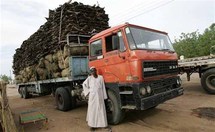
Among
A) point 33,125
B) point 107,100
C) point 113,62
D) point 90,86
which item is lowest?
point 33,125

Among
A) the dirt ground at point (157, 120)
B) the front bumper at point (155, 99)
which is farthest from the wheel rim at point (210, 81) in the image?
the front bumper at point (155, 99)

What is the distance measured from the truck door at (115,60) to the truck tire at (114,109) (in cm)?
44

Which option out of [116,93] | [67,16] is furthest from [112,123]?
[67,16]

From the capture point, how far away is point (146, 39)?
5879mm

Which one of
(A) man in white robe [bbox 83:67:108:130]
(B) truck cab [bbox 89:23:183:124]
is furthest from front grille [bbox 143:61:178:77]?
(A) man in white robe [bbox 83:67:108:130]

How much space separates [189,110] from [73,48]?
430 cm

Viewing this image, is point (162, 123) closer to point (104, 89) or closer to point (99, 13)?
point (104, 89)

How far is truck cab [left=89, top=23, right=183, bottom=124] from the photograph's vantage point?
205 inches

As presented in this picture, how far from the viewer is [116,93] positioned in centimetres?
573

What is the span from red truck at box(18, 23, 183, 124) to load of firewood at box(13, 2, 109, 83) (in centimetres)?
148

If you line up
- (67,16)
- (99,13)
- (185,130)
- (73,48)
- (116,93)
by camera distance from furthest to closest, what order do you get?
(99,13) < (67,16) < (73,48) < (116,93) < (185,130)

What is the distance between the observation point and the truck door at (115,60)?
17.9 feet

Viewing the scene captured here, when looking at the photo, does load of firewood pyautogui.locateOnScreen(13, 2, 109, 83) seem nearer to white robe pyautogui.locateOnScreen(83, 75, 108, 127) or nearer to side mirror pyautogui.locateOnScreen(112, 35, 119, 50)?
white robe pyautogui.locateOnScreen(83, 75, 108, 127)

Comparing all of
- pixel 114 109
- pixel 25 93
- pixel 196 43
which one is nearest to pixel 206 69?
pixel 114 109
